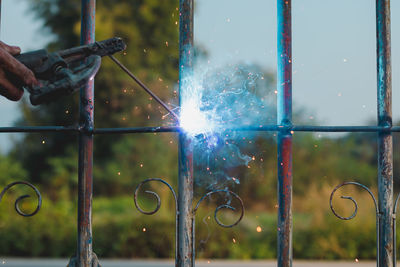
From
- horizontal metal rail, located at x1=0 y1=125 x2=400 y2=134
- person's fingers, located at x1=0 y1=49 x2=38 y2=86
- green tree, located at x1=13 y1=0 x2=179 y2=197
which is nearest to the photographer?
person's fingers, located at x1=0 y1=49 x2=38 y2=86

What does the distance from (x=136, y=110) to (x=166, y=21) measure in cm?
207

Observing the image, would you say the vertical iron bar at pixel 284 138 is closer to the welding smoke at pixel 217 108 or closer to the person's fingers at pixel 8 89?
the welding smoke at pixel 217 108

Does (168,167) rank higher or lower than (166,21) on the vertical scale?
lower

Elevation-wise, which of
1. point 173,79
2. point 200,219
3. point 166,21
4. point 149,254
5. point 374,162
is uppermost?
point 166,21

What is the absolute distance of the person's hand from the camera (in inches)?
42.1

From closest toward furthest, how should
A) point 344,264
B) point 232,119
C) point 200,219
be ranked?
1. point 232,119
2. point 344,264
3. point 200,219

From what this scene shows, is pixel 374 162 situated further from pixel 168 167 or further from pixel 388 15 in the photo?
pixel 388 15

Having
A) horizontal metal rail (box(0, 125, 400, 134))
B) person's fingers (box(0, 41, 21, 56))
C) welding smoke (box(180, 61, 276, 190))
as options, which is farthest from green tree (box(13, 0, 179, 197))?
person's fingers (box(0, 41, 21, 56))

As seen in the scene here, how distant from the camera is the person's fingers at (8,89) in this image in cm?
109

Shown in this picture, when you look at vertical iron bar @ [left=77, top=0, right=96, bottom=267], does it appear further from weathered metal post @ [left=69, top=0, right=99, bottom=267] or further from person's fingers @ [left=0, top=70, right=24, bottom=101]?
person's fingers @ [left=0, top=70, right=24, bottom=101]

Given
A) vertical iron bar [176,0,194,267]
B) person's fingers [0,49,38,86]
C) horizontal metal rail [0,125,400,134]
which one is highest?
person's fingers [0,49,38,86]

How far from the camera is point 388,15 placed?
1.27 m

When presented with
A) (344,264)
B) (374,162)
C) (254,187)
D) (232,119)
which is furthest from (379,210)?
(374,162)

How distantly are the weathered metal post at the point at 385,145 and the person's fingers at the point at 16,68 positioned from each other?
100cm
